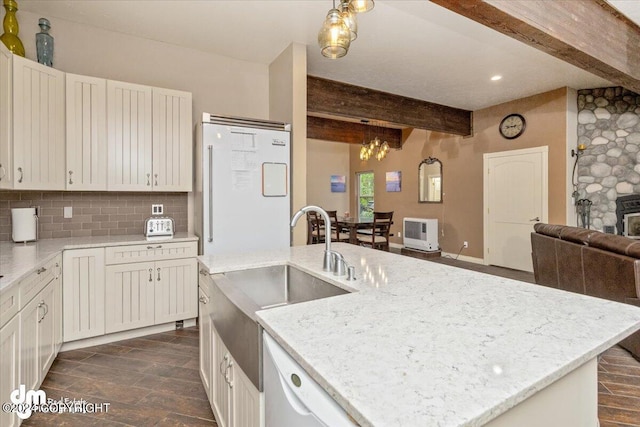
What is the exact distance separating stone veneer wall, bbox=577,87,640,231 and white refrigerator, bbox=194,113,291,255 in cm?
468

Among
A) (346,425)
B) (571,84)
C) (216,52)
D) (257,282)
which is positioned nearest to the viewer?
(346,425)

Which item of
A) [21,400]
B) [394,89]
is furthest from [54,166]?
[394,89]

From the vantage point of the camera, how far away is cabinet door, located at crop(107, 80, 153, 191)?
9.59 feet

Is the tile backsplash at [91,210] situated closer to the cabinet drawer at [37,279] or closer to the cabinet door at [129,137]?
the cabinet door at [129,137]

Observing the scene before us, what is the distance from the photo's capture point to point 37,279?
6.53 feet

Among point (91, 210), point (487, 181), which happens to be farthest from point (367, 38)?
point (487, 181)

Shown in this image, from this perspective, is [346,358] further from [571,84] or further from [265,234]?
[571,84]

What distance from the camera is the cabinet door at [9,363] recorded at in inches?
57.5

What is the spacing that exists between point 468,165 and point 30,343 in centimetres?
661

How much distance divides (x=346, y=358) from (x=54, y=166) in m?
3.08

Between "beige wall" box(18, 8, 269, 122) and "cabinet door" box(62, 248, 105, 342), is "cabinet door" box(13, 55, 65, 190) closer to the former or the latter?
"beige wall" box(18, 8, 269, 122)

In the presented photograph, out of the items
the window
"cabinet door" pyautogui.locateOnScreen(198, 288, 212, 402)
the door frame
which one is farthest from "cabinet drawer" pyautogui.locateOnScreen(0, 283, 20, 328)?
the window

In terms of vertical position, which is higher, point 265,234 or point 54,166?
point 54,166

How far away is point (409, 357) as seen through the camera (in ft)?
2.53
